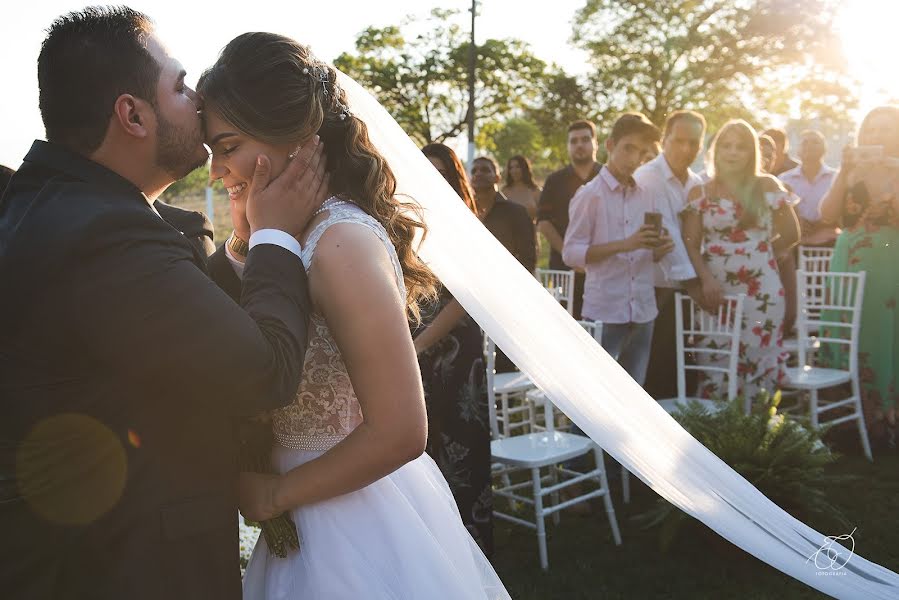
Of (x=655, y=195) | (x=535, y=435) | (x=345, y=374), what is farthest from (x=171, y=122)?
(x=655, y=195)

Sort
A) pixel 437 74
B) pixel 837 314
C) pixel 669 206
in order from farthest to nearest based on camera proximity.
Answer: pixel 437 74, pixel 837 314, pixel 669 206

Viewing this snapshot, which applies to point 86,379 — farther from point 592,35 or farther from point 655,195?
point 592,35

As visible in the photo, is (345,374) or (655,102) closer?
(345,374)

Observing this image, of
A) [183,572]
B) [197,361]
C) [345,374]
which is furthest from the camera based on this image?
[345,374]

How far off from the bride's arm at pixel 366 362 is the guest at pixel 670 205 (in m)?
4.08

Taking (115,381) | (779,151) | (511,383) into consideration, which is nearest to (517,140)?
(779,151)

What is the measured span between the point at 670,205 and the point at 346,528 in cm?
438

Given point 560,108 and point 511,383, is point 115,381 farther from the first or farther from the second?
point 560,108

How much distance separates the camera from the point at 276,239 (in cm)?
153

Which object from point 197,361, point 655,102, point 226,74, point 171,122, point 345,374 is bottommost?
point 345,374

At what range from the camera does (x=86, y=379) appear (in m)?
1.37

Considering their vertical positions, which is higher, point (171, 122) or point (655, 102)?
point (655, 102)

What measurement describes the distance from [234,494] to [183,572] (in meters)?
0.17

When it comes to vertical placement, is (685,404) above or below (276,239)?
below
